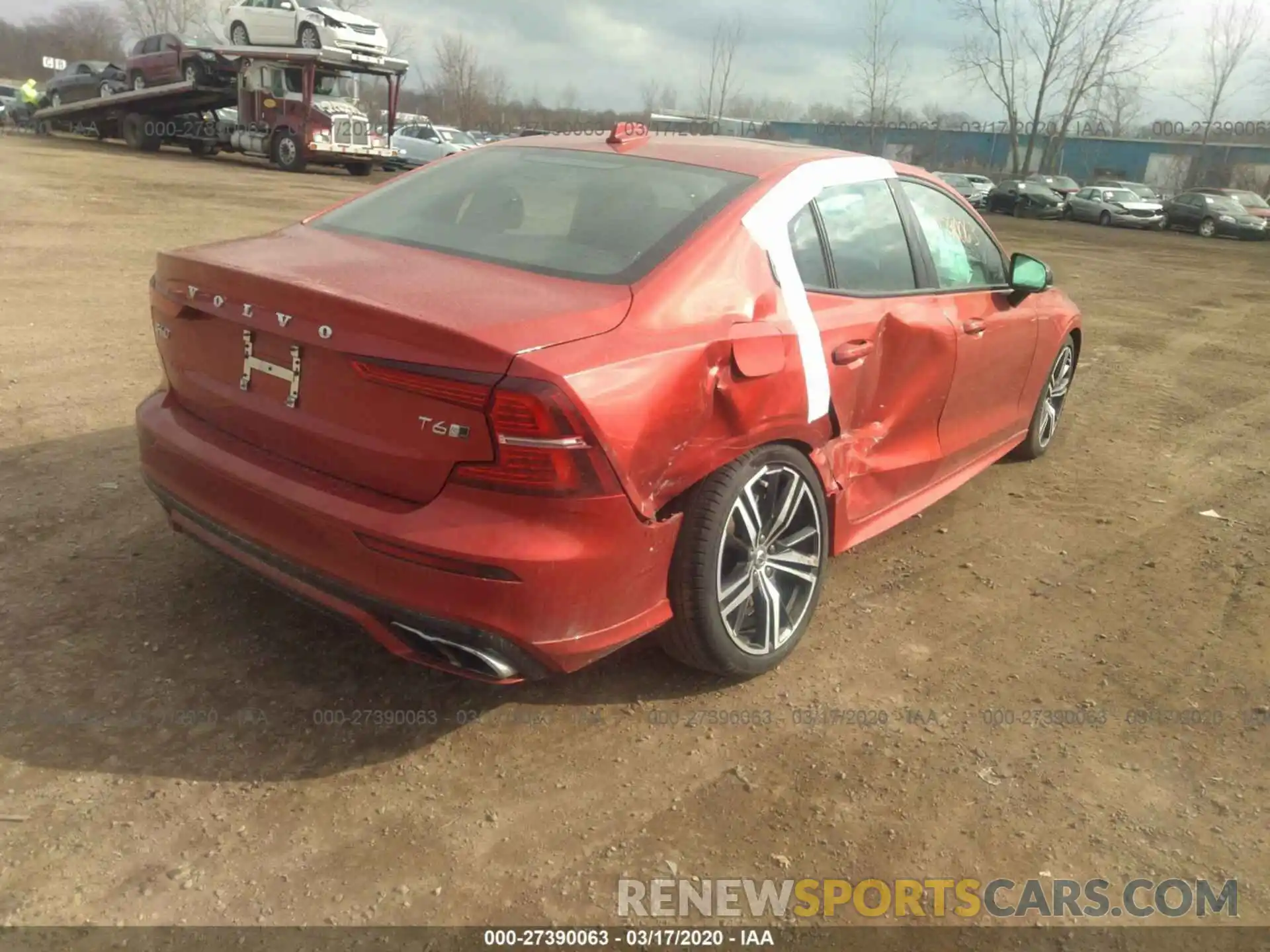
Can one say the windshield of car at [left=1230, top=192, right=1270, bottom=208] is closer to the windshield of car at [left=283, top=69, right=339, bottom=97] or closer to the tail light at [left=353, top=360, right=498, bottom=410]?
the windshield of car at [left=283, top=69, right=339, bottom=97]

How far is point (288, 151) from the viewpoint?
24547 millimetres

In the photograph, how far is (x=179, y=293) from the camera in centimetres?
290

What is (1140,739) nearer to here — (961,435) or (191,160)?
(961,435)

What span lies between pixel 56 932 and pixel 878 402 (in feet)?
9.21

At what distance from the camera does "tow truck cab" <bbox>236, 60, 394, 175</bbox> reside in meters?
23.8

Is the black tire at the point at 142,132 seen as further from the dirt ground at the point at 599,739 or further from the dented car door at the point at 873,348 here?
the dented car door at the point at 873,348

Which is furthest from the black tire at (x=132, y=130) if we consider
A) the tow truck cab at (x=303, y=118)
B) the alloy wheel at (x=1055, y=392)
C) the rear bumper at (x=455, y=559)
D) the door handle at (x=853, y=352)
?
the door handle at (x=853, y=352)

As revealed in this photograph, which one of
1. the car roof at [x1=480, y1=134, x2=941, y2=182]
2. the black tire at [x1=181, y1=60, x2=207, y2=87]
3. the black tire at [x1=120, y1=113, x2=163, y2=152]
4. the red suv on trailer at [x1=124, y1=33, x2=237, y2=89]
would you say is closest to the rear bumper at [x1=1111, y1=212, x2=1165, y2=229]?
the red suv on trailer at [x1=124, y1=33, x2=237, y2=89]

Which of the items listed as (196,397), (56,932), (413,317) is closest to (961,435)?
(413,317)

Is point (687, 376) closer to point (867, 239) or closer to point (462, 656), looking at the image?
point (462, 656)

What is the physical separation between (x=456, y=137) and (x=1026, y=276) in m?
29.3

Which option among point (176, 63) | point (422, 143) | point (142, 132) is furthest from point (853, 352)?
point (142, 132)

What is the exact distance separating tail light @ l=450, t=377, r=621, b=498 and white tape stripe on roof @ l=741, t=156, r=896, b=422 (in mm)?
→ 959

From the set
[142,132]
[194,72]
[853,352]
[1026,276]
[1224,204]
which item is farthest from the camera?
[1224,204]
